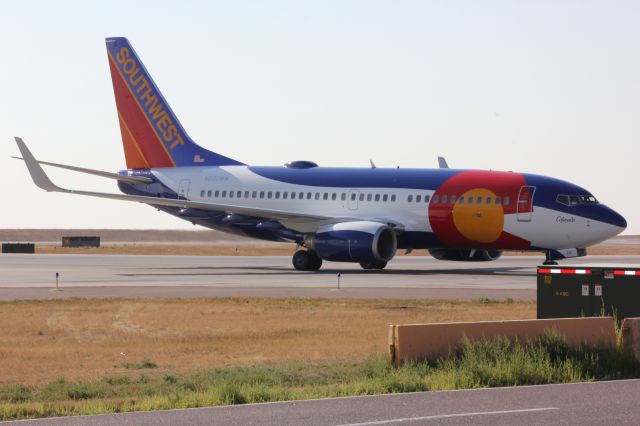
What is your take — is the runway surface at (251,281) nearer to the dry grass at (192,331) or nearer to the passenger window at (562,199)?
the passenger window at (562,199)

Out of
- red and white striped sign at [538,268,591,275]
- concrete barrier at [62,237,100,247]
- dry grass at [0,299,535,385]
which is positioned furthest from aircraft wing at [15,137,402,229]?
concrete barrier at [62,237,100,247]

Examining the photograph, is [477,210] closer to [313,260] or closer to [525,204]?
[525,204]

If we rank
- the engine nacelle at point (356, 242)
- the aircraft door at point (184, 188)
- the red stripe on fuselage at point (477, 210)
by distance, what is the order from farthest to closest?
the aircraft door at point (184, 188) < the engine nacelle at point (356, 242) < the red stripe on fuselage at point (477, 210)

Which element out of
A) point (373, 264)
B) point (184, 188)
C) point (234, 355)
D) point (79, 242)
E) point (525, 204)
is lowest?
point (234, 355)

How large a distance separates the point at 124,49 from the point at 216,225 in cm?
1153

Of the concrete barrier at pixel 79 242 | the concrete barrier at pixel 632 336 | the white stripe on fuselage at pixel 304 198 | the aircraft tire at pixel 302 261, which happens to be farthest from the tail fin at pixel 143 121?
the concrete barrier at pixel 79 242

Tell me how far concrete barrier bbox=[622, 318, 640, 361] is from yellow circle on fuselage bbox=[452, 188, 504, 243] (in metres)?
28.0

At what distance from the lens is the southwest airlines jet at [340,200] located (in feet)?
152

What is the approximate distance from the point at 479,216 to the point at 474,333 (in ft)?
94.5

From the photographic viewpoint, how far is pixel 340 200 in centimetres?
5153

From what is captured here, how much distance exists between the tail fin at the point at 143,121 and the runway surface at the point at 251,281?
5.12m

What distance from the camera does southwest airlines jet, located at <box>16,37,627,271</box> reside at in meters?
46.4

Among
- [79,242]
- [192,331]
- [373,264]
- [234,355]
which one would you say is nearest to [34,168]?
[373,264]

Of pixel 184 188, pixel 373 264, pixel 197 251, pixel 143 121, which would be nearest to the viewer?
pixel 373 264
